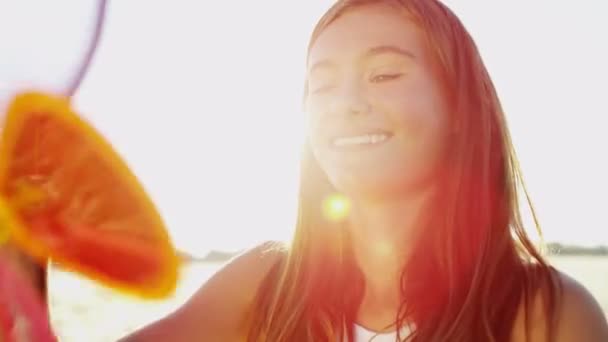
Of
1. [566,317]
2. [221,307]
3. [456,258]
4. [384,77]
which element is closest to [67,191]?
[221,307]

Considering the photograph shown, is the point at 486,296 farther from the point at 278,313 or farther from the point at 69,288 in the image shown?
the point at 69,288

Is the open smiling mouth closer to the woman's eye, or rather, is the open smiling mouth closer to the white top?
the woman's eye

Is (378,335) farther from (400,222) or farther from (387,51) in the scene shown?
(387,51)

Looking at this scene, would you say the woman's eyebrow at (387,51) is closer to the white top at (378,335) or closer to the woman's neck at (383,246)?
the woman's neck at (383,246)

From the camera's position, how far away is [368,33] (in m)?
1.77

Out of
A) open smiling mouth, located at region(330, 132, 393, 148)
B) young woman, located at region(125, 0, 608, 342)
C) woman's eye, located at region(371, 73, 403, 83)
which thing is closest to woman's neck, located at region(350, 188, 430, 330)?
young woman, located at region(125, 0, 608, 342)

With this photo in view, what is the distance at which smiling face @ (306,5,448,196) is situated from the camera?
1714 mm

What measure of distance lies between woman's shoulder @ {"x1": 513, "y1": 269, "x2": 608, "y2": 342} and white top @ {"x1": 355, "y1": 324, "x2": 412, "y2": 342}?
241 mm

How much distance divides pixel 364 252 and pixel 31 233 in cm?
83

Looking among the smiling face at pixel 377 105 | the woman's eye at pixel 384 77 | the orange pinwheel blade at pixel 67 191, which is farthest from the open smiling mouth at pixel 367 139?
the orange pinwheel blade at pixel 67 191

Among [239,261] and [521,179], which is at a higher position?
[521,179]

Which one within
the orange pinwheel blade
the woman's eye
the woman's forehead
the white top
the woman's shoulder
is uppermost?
the woman's forehead

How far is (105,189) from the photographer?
1.48 metres

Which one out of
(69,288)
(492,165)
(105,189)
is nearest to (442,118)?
(492,165)
